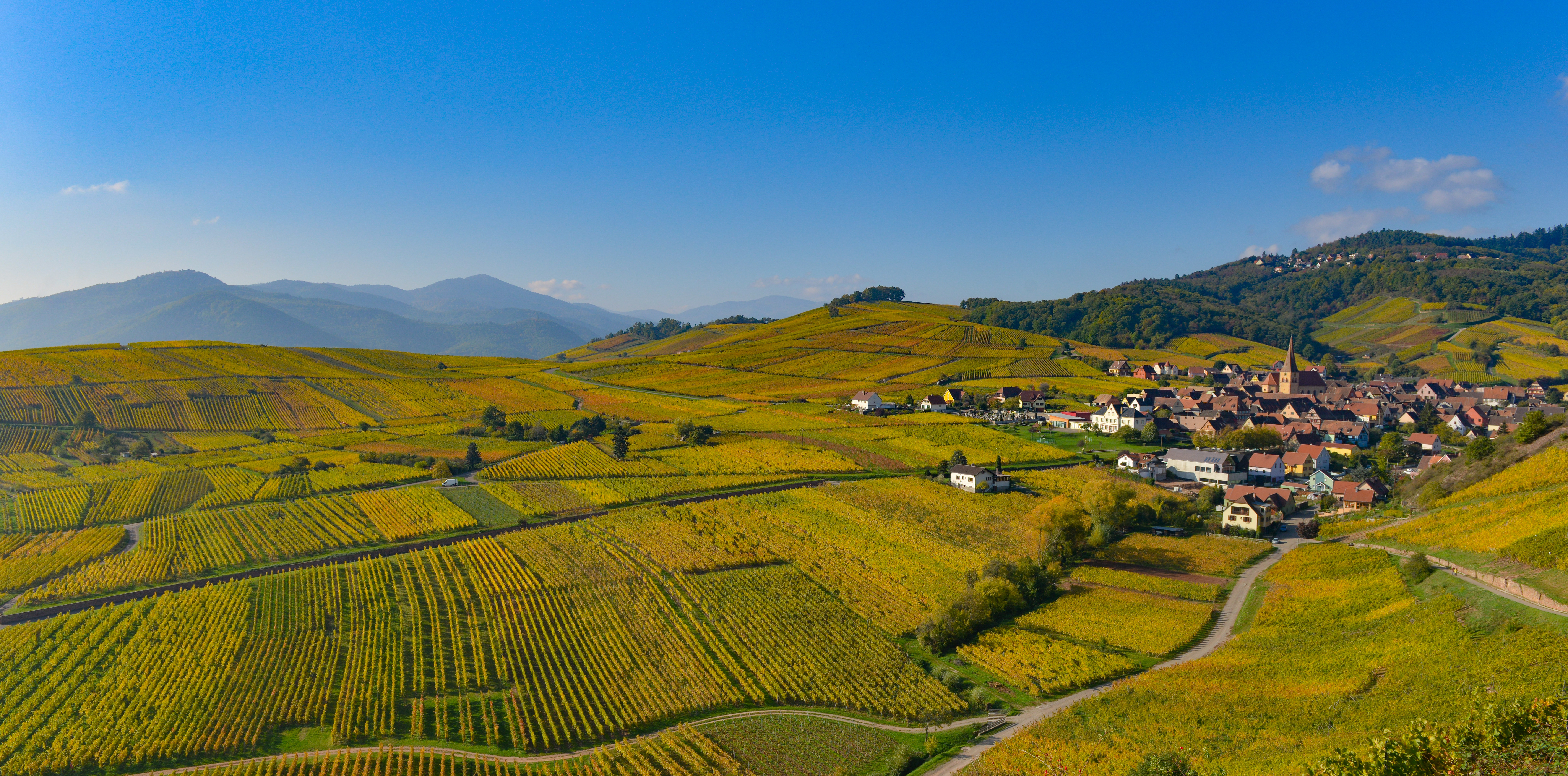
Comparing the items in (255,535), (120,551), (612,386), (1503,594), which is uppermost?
(612,386)

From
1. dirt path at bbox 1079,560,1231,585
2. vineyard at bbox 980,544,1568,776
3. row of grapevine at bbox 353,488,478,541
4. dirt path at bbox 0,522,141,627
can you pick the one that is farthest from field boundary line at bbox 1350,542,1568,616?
dirt path at bbox 0,522,141,627

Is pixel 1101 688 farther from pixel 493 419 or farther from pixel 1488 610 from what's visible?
pixel 493 419

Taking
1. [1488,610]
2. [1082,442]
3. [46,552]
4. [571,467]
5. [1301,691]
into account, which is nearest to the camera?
[1301,691]

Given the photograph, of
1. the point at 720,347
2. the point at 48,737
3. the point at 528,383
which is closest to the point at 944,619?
the point at 48,737

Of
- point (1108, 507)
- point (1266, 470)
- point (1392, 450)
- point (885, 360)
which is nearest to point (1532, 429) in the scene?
point (1266, 470)

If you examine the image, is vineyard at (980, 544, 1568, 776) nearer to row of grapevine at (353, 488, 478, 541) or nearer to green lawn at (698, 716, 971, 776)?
green lawn at (698, 716, 971, 776)

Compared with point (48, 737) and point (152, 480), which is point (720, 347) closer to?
point (152, 480)
